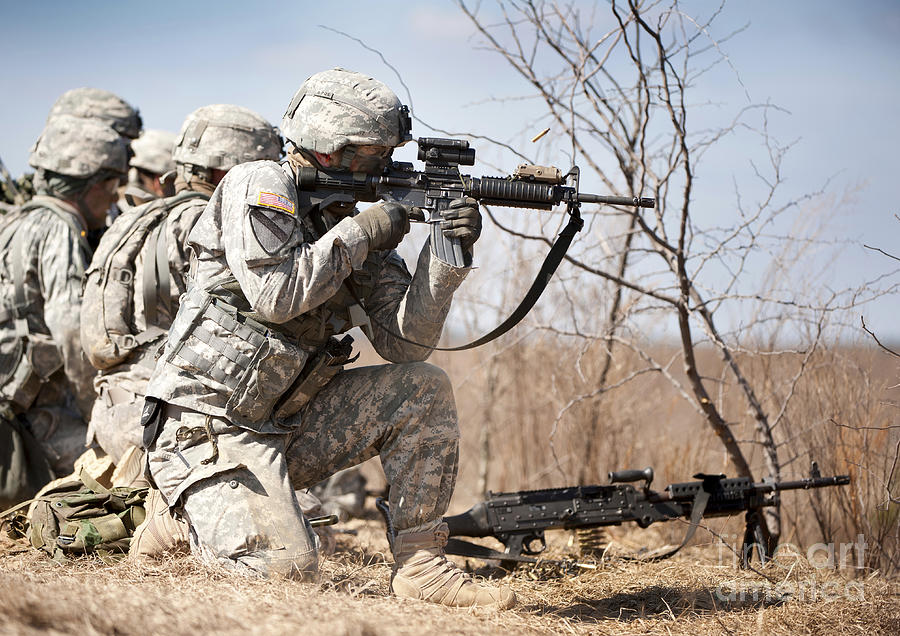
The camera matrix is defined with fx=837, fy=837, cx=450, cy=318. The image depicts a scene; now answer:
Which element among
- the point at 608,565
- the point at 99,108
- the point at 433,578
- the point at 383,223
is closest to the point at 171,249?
the point at 383,223

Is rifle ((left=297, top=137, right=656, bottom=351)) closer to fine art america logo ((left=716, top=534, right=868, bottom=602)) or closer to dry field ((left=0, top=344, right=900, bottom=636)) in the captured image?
dry field ((left=0, top=344, right=900, bottom=636))

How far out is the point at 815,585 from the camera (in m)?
3.79

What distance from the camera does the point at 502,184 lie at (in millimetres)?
3389

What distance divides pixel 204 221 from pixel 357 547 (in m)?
2.25

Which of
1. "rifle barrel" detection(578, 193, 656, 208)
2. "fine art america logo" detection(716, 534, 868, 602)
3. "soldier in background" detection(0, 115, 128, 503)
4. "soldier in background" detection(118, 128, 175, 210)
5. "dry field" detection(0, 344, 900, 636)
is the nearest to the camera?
"dry field" detection(0, 344, 900, 636)

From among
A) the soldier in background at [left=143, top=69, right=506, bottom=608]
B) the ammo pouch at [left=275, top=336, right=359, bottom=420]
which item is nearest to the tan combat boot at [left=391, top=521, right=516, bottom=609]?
the soldier in background at [left=143, top=69, right=506, bottom=608]

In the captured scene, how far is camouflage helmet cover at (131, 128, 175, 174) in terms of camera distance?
5836 millimetres

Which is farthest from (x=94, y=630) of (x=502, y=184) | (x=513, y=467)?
(x=513, y=467)

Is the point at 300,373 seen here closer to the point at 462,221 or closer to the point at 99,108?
the point at 462,221

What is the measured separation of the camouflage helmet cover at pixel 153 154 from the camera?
5.84 meters

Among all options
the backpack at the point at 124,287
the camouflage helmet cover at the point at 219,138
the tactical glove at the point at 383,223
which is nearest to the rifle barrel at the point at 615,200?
the tactical glove at the point at 383,223

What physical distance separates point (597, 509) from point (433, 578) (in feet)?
4.67

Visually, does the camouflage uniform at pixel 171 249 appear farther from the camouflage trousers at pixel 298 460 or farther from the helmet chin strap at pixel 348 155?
the helmet chin strap at pixel 348 155

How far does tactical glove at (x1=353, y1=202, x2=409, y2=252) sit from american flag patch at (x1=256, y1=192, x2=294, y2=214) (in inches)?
10.3
